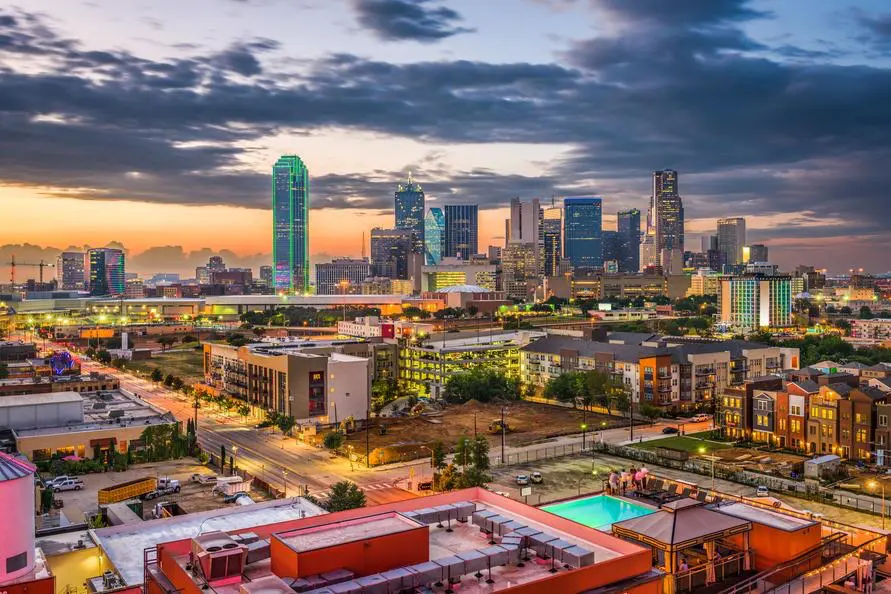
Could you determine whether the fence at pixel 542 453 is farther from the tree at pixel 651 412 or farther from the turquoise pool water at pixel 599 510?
the turquoise pool water at pixel 599 510

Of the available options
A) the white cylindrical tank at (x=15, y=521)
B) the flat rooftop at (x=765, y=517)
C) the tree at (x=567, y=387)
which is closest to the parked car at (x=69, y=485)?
the white cylindrical tank at (x=15, y=521)

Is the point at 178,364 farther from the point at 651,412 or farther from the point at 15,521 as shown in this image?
the point at 15,521

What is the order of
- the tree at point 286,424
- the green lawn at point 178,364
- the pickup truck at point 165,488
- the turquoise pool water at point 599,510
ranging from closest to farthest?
the turquoise pool water at point 599,510 → the pickup truck at point 165,488 → the tree at point 286,424 → the green lawn at point 178,364

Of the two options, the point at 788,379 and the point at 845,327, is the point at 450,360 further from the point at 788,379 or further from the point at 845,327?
the point at 845,327

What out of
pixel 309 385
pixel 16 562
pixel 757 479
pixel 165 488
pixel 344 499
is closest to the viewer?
pixel 16 562

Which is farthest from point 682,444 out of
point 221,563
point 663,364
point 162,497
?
point 221,563

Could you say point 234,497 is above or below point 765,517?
below
